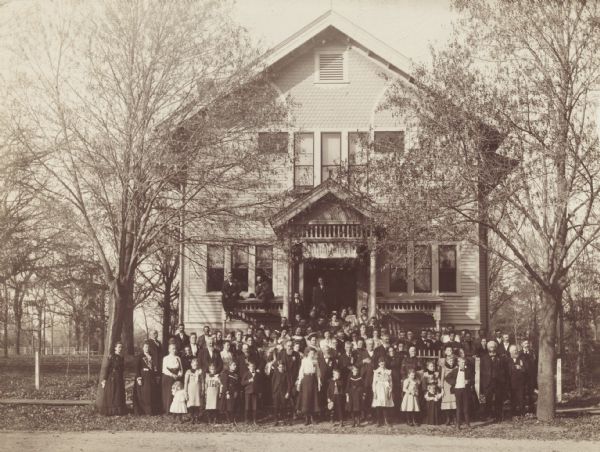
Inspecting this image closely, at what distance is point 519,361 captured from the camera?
1619 cm

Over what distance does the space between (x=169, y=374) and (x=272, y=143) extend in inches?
240

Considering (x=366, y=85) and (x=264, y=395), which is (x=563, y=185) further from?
(x=366, y=85)

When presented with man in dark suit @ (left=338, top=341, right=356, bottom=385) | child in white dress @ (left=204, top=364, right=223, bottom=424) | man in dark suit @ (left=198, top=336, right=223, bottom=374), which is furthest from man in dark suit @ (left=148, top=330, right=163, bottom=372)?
man in dark suit @ (left=338, top=341, right=356, bottom=385)

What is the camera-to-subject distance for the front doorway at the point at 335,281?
23.1 meters

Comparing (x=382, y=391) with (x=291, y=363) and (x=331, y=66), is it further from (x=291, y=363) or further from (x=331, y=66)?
(x=331, y=66)

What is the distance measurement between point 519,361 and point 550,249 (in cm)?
260

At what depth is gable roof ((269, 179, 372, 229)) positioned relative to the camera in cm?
1930

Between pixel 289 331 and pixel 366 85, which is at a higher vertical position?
pixel 366 85

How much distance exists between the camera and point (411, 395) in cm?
1475

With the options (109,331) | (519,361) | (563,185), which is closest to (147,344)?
(109,331)

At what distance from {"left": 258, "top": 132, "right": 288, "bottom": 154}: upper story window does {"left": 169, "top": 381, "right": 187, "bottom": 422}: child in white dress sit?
5936 mm

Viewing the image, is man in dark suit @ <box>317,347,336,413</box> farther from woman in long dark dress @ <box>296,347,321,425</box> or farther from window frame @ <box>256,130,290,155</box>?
window frame @ <box>256,130,290,155</box>

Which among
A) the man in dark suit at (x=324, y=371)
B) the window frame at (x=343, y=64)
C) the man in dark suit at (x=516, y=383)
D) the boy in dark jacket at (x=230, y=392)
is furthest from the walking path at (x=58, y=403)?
the window frame at (x=343, y=64)

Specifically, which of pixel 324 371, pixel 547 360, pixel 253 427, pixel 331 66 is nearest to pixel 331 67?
pixel 331 66
